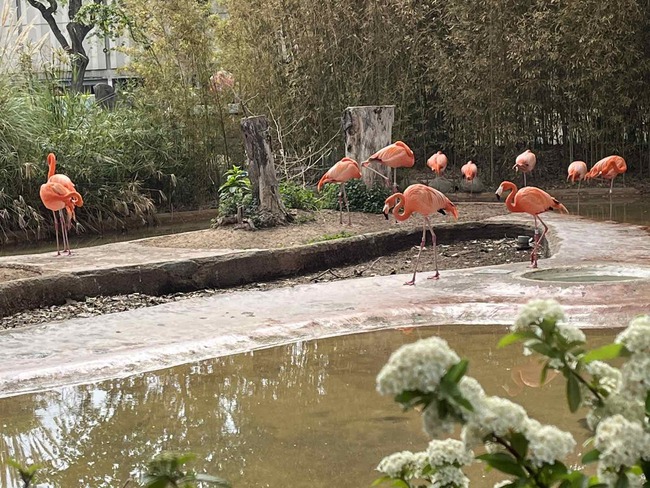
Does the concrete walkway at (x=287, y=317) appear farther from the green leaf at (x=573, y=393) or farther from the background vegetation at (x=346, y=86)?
the background vegetation at (x=346, y=86)

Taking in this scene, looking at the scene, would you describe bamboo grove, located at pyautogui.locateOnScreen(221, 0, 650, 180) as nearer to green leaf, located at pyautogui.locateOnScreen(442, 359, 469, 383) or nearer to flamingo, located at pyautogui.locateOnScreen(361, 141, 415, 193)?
flamingo, located at pyautogui.locateOnScreen(361, 141, 415, 193)

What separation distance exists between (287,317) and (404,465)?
3802 mm

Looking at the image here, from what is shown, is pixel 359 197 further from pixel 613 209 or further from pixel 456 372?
pixel 456 372

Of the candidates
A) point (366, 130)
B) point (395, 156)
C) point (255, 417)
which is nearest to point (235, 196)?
point (395, 156)

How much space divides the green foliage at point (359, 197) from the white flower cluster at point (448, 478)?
8062 millimetres

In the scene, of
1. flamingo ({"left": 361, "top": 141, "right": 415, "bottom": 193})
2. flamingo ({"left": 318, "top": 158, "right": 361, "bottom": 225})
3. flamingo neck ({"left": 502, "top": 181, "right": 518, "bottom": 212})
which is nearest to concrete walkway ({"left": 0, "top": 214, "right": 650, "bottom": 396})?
flamingo neck ({"left": 502, "top": 181, "right": 518, "bottom": 212})

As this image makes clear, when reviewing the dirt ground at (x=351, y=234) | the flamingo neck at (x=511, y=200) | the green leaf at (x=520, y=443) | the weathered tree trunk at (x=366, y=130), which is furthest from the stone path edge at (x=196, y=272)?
the green leaf at (x=520, y=443)

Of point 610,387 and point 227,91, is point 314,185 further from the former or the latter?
point 610,387

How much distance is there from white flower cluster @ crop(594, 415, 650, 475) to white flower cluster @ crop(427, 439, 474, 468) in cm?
17

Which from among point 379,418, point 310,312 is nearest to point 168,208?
point 310,312

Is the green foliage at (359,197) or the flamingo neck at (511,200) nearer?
the flamingo neck at (511,200)

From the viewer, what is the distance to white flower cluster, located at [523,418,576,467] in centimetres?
89

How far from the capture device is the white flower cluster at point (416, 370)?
0.83m

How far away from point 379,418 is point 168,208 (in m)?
8.40
